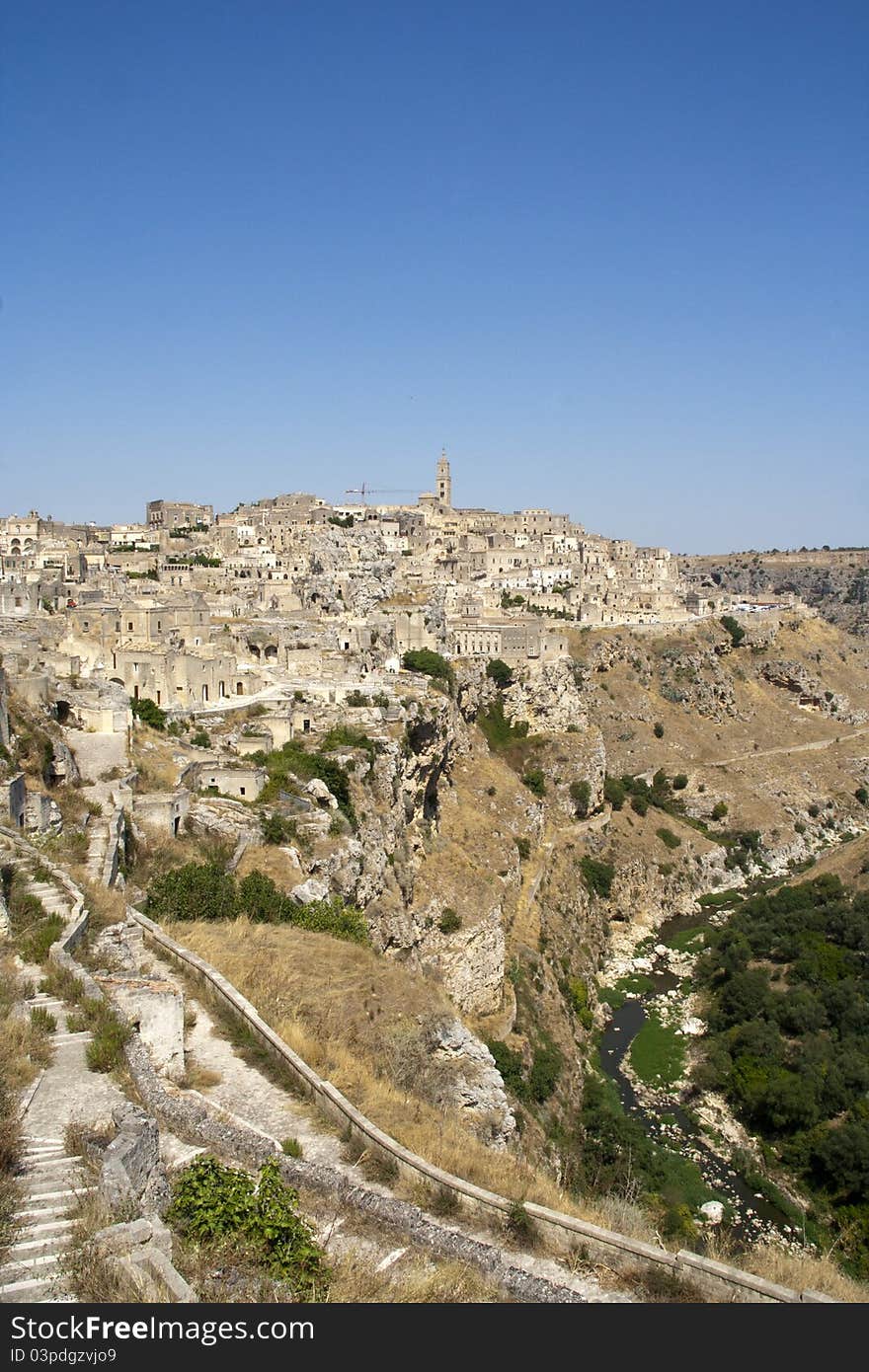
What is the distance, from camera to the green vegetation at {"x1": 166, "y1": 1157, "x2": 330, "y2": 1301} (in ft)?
17.2

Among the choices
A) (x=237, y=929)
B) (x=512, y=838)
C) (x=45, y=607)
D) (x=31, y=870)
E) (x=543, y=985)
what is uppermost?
(x=45, y=607)

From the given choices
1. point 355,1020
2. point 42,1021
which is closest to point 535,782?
point 355,1020

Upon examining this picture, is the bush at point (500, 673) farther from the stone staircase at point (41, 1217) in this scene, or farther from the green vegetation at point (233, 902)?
the stone staircase at point (41, 1217)

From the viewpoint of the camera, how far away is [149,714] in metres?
24.1

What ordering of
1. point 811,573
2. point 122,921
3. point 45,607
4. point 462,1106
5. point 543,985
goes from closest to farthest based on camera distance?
point 122,921, point 462,1106, point 543,985, point 45,607, point 811,573

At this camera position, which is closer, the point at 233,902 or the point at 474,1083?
the point at 474,1083

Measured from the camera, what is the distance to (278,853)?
58.4 ft

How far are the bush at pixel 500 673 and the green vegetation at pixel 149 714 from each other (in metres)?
22.4

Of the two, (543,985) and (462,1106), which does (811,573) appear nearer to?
(543,985)

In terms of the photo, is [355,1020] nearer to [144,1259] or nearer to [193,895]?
[193,895]

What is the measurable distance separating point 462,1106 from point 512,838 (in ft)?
69.7

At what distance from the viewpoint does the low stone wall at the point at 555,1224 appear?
564 centimetres

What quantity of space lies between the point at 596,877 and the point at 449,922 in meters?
16.1
